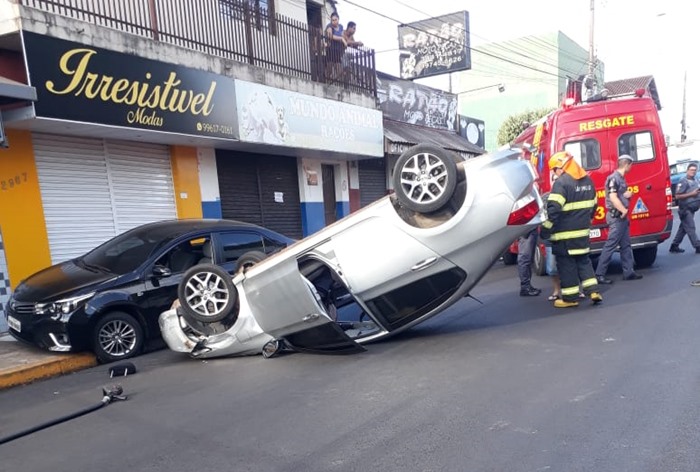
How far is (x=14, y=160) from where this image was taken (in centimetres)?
725

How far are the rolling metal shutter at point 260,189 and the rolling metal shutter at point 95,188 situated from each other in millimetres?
1471

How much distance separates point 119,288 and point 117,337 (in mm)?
561

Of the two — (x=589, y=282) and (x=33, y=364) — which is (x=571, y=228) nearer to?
(x=589, y=282)

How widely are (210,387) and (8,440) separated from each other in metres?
1.49

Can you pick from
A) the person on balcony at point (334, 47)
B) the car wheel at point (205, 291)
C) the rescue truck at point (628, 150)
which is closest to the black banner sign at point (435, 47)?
the person on balcony at point (334, 47)

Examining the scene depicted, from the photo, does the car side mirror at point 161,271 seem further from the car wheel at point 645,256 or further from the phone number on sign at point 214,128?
the car wheel at point 645,256

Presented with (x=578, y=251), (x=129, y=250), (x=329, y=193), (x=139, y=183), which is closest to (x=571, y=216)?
(x=578, y=251)

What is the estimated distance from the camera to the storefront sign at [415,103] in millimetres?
15703

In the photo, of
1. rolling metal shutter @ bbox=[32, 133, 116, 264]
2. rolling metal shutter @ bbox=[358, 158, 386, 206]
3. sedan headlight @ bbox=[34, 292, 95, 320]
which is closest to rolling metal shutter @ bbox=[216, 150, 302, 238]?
rolling metal shutter @ bbox=[32, 133, 116, 264]

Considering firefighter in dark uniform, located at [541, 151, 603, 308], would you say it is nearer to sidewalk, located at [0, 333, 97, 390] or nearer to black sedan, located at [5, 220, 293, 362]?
black sedan, located at [5, 220, 293, 362]

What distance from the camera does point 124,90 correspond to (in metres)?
7.68

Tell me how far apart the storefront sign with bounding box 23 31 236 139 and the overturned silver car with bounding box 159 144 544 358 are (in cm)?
393

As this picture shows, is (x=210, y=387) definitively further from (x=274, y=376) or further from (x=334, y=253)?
(x=334, y=253)

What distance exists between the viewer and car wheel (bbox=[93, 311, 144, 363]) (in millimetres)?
5379
